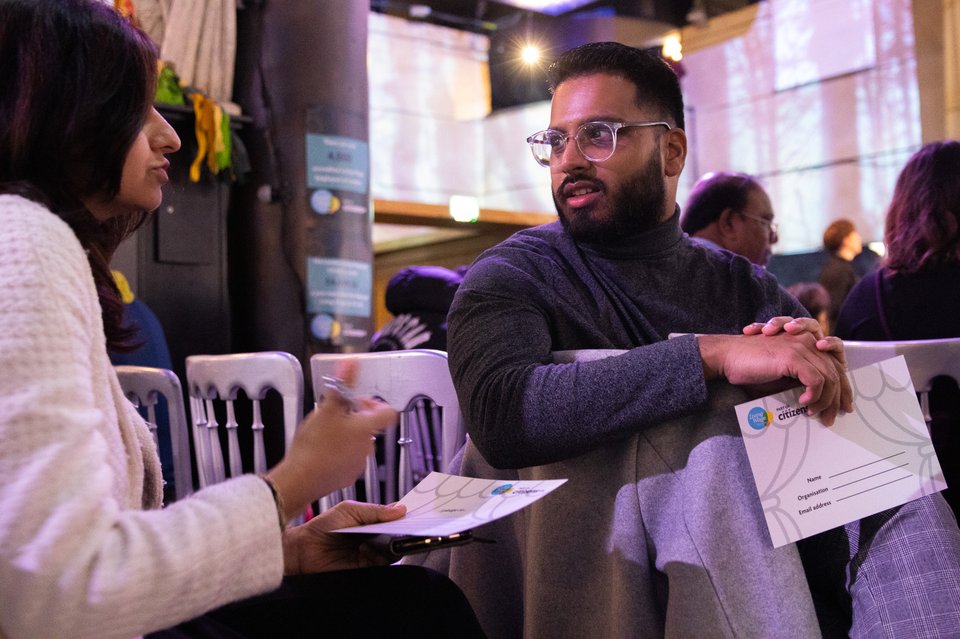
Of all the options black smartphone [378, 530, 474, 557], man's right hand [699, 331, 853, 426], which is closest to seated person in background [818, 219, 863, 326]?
man's right hand [699, 331, 853, 426]

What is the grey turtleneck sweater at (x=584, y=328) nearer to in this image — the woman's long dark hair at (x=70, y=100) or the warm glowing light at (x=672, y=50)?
the woman's long dark hair at (x=70, y=100)

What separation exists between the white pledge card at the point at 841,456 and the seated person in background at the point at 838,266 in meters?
3.68

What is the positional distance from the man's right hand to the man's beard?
373mm

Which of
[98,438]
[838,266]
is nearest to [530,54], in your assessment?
[838,266]

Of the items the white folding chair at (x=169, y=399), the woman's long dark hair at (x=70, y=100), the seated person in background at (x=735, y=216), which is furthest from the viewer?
the seated person in background at (x=735, y=216)

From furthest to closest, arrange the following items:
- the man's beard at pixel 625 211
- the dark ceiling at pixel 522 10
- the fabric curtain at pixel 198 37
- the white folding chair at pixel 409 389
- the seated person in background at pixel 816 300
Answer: the dark ceiling at pixel 522 10
the seated person in background at pixel 816 300
the fabric curtain at pixel 198 37
the white folding chair at pixel 409 389
the man's beard at pixel 625 211

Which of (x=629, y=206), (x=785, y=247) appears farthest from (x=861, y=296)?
(x=785, y=247)

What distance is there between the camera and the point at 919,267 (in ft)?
7.67

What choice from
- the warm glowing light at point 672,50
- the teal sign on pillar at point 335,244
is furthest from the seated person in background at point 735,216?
the warm glowing light at point 672,50

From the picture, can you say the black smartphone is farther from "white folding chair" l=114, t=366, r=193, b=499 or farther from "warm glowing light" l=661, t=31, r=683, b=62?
"warm glowing light" l=661, t=31, r=683, b=62

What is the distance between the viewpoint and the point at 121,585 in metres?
0.68

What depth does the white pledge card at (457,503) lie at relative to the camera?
0.91 metres

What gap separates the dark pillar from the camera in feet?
12.0

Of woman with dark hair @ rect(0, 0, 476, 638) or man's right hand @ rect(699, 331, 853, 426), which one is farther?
man's right hand @ rect(699, 331, 853, 426)
